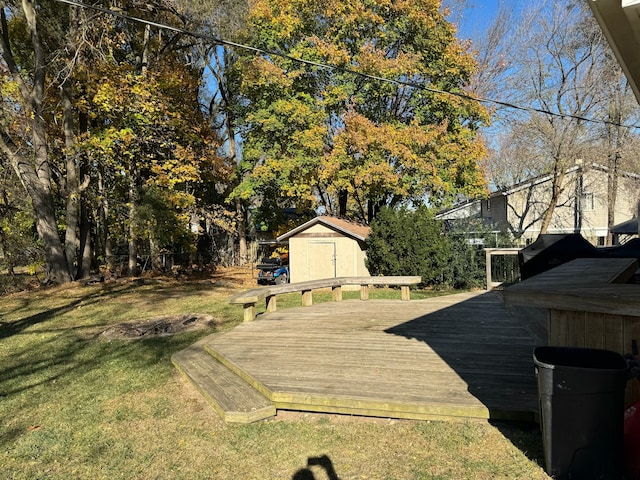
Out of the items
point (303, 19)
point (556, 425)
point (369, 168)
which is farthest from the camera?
point (303, 19)

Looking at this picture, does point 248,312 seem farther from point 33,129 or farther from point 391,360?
point 33,129

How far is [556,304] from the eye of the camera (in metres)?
2.88

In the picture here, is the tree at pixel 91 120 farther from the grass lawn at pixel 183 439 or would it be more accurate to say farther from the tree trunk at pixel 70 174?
the grass lawn at pixel 183 439

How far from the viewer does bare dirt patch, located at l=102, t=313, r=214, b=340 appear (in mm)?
7415

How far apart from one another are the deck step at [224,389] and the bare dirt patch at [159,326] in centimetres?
204

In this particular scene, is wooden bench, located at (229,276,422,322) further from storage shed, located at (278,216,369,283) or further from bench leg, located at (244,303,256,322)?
storage shed, located at (278,216,369,283)

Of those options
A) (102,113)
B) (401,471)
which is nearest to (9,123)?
(102,113)

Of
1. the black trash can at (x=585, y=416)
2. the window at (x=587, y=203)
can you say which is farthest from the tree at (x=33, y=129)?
the window at (x=587, y=203)

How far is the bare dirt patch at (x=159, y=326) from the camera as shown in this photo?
7415 mm

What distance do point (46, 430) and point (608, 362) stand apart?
14.4ft

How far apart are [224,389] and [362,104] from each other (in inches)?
586

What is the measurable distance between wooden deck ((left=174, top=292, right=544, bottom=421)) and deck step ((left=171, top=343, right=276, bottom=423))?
6cm

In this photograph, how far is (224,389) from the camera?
4.25 m

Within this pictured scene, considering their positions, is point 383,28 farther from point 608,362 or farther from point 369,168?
point 608,362
